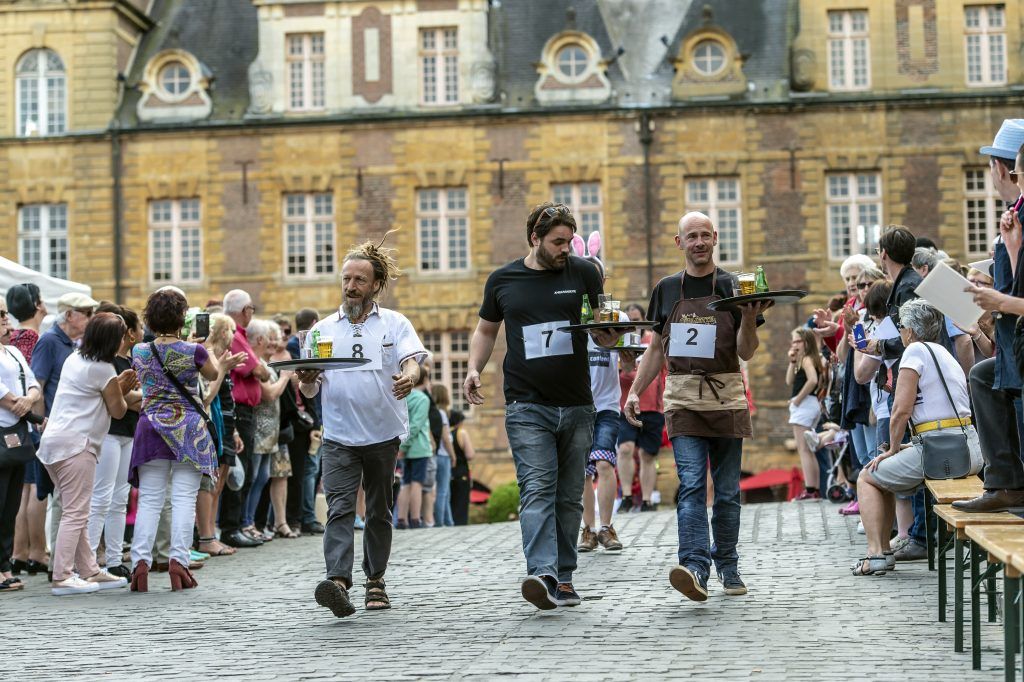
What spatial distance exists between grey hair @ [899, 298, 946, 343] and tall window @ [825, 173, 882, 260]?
24.2 metres

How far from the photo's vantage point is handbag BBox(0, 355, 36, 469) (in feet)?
34.9

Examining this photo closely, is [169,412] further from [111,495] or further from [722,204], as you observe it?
[722,204]

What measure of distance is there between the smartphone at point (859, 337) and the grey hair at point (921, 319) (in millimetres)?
1058

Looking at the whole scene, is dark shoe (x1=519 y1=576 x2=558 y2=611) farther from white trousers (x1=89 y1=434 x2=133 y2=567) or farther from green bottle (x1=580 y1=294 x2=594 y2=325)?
white trousers (x1=89 y1=434 x2=133 y2=567)

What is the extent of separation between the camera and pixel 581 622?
8.05 m

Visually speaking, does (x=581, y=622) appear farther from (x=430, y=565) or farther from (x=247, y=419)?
(x=247, y=419)

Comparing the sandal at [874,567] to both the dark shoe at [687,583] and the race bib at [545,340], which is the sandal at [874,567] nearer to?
the dark shoe at [687,583]

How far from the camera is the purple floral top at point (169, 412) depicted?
10.3 m

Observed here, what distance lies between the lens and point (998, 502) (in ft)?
23.5

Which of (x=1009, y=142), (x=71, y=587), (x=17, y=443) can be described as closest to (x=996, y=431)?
(x=1009, y=142)

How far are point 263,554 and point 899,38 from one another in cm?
2387

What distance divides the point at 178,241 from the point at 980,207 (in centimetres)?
1700

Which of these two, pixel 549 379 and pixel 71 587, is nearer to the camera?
pixel 549 379

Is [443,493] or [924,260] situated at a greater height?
[924,260]
